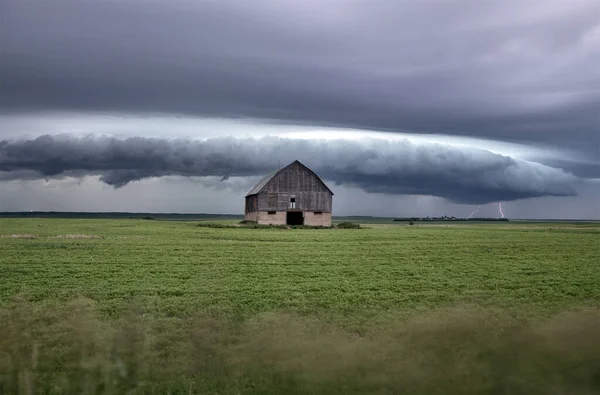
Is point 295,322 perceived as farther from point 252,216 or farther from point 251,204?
point 251,204

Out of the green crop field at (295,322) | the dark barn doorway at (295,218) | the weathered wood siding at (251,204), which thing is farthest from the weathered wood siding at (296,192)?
the green crop field at (295,322)

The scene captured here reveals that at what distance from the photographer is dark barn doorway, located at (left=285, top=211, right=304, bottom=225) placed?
87.9 metres

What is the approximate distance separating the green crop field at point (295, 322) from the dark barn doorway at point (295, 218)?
157 ft

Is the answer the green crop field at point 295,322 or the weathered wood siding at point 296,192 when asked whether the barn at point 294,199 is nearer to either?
the weathered wood siding at point 296,192

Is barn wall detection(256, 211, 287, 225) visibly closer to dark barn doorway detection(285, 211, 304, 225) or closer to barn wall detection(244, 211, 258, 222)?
dark barn doorway detection(285, 211, 304, 225)

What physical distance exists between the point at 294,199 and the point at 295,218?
321 cm

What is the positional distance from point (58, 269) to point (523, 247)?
3477 cm

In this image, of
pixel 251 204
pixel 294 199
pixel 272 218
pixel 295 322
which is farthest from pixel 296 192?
pixel 295 322

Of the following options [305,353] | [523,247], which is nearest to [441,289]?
[305,353]

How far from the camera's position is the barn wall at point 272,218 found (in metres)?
86.4

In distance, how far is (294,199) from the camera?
87.4 m

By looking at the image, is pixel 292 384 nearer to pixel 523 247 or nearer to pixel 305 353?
pixel 305 353

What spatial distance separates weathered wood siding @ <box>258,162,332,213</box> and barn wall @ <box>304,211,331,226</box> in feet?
2.41

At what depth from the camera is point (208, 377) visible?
478 inches
